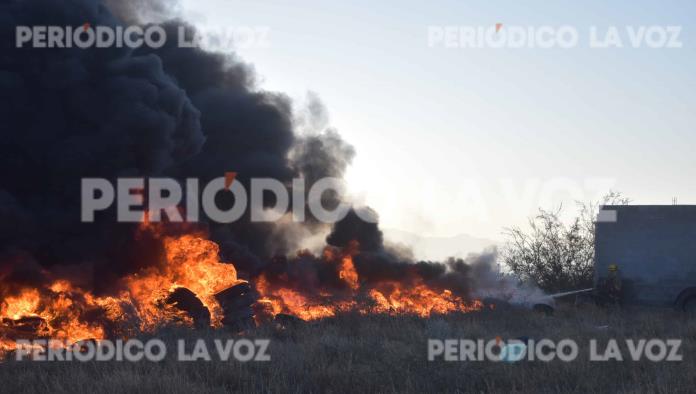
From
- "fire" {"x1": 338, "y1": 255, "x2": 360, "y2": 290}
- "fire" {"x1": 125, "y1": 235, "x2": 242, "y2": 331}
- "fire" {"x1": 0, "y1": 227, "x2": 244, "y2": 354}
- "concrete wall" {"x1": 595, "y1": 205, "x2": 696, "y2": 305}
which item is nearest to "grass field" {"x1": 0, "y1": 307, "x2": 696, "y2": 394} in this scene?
"fire" {"x1": 0, "y1": 227, "x2": 244, "y2": 354}

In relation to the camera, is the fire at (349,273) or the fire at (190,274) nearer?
the fire at (190,274)

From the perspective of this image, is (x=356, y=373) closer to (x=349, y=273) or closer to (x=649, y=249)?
(x=649, y=249)

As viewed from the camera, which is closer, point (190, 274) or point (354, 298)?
point (190, 274)

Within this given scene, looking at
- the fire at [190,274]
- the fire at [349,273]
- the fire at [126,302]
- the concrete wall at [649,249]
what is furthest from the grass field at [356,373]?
the fire at [349,273]

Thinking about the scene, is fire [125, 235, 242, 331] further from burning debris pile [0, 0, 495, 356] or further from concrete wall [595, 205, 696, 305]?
concrete wall [595, 205, 696, 305]

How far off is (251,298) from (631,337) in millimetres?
8918

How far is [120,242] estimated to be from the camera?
20297 millimetres

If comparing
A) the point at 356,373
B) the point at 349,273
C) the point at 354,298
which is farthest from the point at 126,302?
the point at 349,273

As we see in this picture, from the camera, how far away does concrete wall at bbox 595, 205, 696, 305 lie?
21031 millimetres

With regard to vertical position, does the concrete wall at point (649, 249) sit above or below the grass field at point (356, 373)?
above

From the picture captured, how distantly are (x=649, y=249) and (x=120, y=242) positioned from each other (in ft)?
47.7

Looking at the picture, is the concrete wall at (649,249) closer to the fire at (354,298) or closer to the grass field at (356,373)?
the fire at (354,298)

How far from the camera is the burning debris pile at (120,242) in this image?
1747cm

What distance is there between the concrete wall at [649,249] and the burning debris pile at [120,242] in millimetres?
4423
